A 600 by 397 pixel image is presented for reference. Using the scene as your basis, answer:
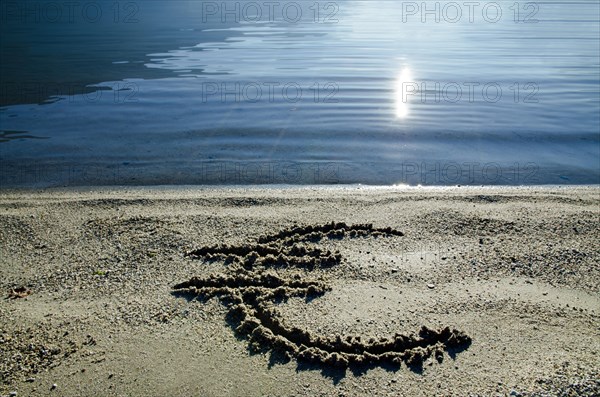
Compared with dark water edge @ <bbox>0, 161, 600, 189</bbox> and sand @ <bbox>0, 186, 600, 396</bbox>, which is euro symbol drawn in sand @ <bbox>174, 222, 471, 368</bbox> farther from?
dark water edge @ <bbox>0, 161, 600, 189</bbox>

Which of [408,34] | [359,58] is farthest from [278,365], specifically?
[408,34]

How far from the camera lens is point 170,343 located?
3.11 m

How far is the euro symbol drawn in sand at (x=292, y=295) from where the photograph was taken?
3.04 m

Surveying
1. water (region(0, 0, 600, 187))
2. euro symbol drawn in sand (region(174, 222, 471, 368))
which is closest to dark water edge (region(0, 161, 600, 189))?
water (region(0, 0, 600, 187))

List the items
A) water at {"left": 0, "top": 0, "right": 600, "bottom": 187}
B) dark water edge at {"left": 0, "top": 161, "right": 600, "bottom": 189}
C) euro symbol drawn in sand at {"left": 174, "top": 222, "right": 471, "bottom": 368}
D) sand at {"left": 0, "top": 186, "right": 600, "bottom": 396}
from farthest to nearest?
1. water at {"left": 0, "top": 0, "right": 600, "bottom": 187}
2. dark water edge at {"left": 0, "top": 161, "right": 600, "bottom": 189}
3. euro symbol drawn in sand at {"left": 174, "top": 222, "right": 471, "bottom": 368}
4. sand at {"left": 0, "top": 186, "right": 600, "bottom": 396}

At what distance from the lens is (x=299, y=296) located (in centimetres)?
361

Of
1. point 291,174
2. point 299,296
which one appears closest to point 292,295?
point 299,296

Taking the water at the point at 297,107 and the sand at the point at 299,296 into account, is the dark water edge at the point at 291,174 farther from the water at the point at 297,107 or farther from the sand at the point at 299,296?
the sand at the point at 299,296

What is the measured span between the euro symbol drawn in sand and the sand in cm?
1

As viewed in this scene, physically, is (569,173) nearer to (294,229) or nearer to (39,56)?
(294,229)

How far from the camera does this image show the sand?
2873mm

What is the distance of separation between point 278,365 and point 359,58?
40.4 ft

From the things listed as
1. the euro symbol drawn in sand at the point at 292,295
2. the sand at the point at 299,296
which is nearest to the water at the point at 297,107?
the sand at the point at 299,296

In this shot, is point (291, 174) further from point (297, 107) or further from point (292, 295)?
point (297, 107)
